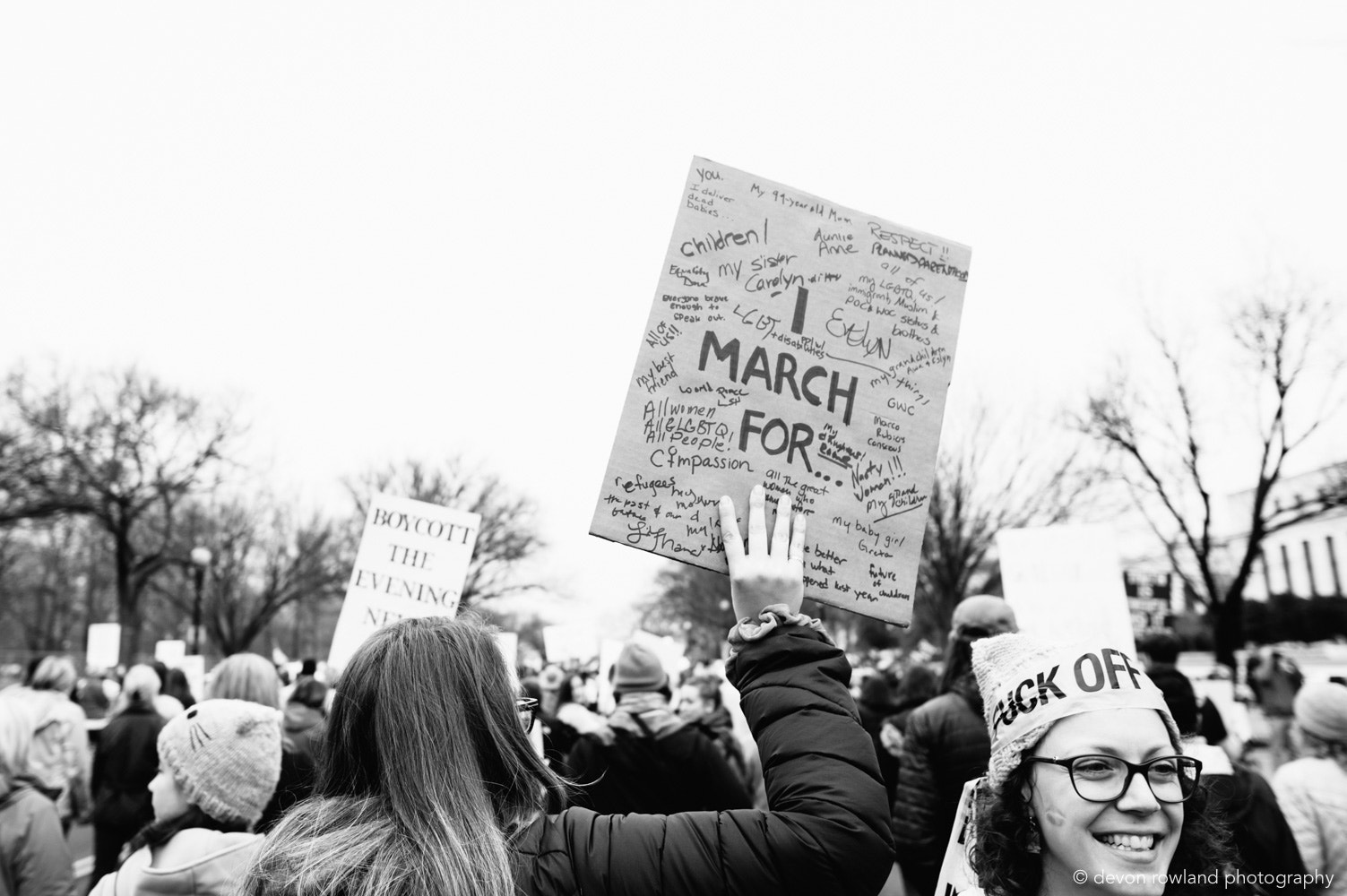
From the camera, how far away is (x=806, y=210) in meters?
2.68

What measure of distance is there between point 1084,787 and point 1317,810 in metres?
2.34

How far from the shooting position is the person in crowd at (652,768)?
4.70m

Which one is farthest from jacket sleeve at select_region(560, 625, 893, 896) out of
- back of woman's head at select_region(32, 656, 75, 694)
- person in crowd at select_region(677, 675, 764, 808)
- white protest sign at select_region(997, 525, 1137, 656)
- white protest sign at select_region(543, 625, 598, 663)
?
white protest sign at select_region(543, 625, 598, 663)

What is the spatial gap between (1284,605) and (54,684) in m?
47.0

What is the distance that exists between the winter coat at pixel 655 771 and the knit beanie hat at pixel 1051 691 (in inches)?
101

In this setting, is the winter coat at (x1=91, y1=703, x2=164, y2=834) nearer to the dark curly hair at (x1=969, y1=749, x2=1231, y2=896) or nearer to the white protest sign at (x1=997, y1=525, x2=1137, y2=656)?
the white protest sign at (x1=997, y1=525, x2=1137, y2=656)

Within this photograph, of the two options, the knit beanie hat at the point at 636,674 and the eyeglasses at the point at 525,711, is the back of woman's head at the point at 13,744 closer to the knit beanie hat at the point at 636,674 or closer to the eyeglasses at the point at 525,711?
the knit beanie hat at the point at 636,674

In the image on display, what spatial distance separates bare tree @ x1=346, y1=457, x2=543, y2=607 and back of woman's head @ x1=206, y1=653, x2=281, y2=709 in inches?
1504

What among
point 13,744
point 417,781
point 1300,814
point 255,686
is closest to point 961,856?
point 417,781

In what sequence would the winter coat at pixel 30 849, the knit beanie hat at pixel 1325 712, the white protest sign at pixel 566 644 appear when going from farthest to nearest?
the white protest sign at pixel 566 644
the winter coat at pixel 30 849
the knit beanie hat at pixel 1325 712

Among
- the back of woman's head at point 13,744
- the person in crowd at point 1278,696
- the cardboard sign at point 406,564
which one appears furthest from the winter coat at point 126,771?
the person in crowd at point 1278,696

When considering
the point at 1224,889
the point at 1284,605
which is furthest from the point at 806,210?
the point at 1284,605

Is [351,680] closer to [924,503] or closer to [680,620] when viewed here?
[924,503]

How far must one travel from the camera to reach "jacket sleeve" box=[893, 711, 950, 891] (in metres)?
4.12
